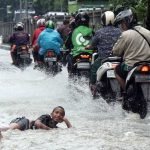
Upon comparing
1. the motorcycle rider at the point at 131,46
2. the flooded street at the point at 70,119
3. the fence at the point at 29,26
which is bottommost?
the fence at the point at 29,26

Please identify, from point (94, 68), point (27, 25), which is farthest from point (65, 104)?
point (27, 25)

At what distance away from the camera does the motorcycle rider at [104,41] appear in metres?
11.5

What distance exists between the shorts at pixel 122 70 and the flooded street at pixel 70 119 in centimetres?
59

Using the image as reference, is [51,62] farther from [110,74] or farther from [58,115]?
[58,115]

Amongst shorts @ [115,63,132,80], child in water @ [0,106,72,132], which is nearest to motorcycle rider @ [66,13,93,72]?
shorts @ [115,63,132,80]

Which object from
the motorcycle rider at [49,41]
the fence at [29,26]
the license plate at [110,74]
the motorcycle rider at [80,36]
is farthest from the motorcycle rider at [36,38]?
the license plate at [110,74]

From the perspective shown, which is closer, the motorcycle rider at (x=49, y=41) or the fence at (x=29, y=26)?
the motorcycle rider at (x=49, y=41)

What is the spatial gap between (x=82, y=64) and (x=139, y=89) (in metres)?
3.95

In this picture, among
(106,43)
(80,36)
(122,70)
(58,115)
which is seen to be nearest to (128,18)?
(122,70)

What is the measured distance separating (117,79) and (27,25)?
1187 inches

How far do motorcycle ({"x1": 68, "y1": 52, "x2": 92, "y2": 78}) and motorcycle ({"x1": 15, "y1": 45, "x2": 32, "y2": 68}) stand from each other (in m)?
5.05

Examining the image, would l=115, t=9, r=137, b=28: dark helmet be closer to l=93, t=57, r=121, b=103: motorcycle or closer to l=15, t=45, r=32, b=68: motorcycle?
l=93, t=57, r=121, b=103: motorcycle

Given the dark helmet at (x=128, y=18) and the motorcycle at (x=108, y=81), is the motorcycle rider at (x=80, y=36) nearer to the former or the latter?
the motorcycle at (x=108, y=81)

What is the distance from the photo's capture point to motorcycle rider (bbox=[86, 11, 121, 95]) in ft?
37.7
